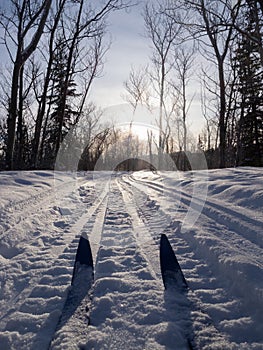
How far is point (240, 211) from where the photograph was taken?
11.8 feet

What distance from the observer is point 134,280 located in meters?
2.18

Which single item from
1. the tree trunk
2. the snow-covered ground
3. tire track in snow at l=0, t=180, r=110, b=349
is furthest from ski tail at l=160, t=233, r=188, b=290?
the tree trunk

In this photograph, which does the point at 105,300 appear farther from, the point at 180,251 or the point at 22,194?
the point at 22,194

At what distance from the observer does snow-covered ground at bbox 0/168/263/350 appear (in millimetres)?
1541

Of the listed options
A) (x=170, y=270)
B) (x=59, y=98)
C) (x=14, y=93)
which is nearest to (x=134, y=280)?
(x=170, y=270)

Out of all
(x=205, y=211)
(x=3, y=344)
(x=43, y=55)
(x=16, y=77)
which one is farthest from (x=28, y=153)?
(x=3, y=344)

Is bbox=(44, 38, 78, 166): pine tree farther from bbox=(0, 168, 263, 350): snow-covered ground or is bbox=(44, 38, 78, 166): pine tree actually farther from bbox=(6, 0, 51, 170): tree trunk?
bbox=(0, 168, 263, 350): snow-covered ground

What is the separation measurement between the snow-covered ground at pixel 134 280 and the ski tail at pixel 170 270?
57mm

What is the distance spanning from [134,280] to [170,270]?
35 cm

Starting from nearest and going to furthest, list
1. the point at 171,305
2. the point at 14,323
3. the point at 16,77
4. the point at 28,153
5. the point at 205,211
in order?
1. the point at 14,323
2. the point at 171,305
3. the point at 205,211
4. the point at 16,77
5. the point at 28,153

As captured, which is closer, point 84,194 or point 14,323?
point 14,323

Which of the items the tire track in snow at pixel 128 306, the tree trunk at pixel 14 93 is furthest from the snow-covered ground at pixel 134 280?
the tree trunk at pixel 14 93

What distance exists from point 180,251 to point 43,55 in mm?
16294

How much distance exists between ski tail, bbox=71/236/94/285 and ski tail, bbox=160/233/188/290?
0.69 meters
